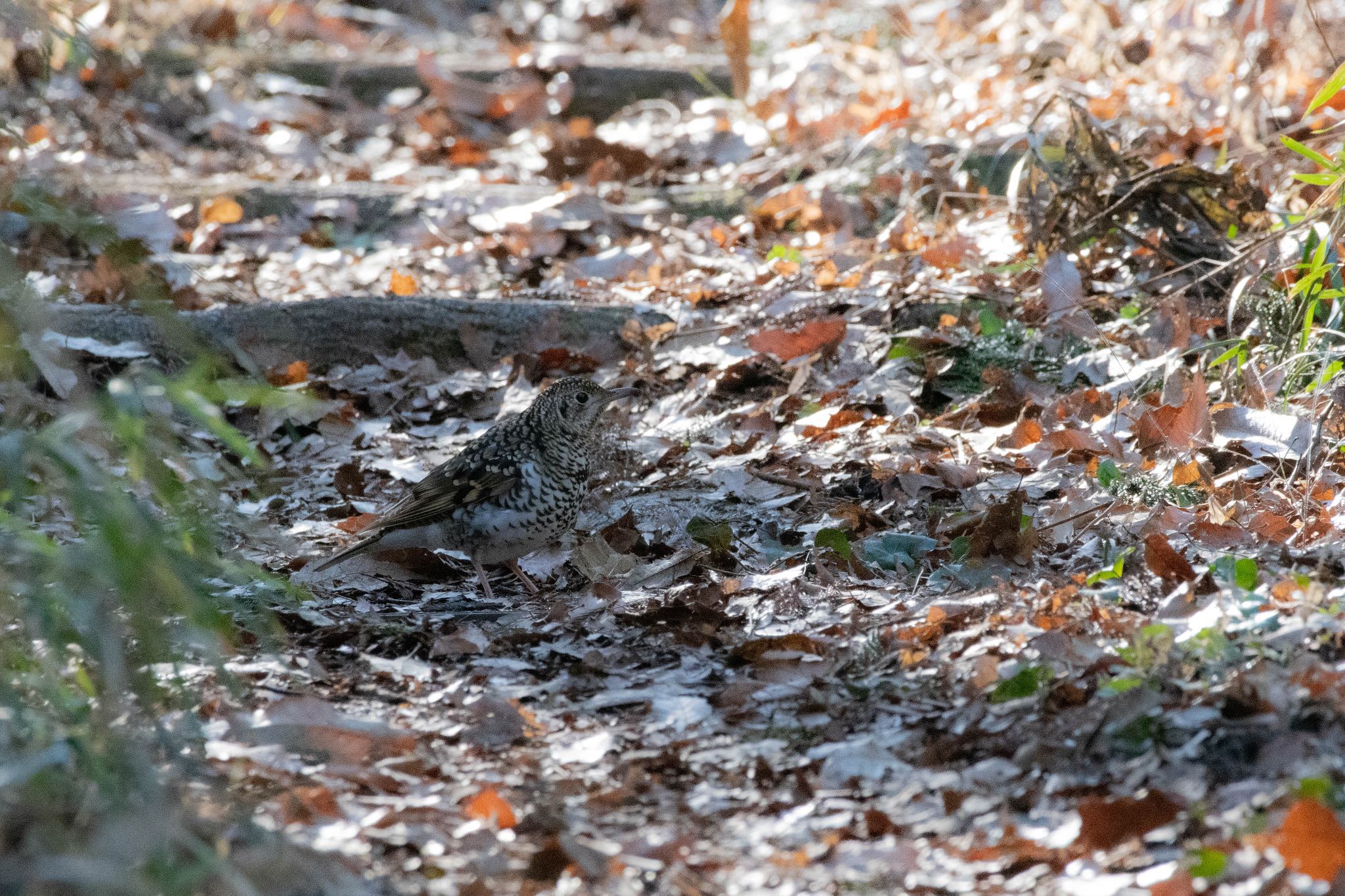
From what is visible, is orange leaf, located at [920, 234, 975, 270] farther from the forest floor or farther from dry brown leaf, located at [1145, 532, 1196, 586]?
dry brown leaf, located at [1145, 532, 1196, 586]

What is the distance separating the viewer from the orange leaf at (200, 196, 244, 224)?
8.45m

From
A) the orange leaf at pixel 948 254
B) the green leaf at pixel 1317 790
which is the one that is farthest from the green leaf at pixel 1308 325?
the green leaf at pixel 1317 790

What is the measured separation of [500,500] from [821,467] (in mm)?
1267

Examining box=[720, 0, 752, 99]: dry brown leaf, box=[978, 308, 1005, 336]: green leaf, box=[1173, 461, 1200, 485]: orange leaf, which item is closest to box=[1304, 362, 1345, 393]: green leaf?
box=[1173, 461, 1200, 485]: orange leaf

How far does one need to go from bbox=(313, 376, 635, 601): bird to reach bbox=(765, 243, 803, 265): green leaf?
224 centimetres

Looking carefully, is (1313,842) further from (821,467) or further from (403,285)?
(403,285)

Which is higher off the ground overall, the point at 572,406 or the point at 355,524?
the point at 572,406

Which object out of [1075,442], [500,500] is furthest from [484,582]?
[1075,442]

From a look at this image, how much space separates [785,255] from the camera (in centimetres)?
724

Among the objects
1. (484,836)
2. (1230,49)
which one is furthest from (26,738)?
(1230,49)

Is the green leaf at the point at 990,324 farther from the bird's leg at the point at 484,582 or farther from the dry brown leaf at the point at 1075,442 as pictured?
the bird's leg at the point at 484,582

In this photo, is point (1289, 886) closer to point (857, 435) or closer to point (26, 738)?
point (26, 738)

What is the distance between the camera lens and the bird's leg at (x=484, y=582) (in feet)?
16.7

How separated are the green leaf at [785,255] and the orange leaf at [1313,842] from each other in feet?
16.1
